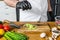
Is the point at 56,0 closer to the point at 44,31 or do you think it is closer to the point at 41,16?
the point at 41,16

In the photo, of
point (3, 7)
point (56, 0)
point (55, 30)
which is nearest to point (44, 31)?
point (55, 30)

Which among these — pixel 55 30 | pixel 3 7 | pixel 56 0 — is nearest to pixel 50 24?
pixel 55 30

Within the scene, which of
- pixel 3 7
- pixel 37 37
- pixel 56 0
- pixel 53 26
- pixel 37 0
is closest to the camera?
pixel 37 37

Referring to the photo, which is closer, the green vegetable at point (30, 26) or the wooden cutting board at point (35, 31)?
the wooden cutting board at point (35, 31)

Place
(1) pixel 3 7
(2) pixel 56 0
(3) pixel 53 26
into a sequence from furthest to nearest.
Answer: (1) pixel 3 7
(2) pixel 56 0
(3) pixel 53 26

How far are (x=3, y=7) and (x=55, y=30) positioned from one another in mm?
2412

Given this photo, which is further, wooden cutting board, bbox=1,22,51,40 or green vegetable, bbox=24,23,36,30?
green vegetable, bbox=24,23,36,30

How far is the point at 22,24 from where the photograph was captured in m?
1.68

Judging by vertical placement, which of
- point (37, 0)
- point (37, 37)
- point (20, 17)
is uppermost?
point (37, 0)

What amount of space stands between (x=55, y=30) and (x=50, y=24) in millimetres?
165

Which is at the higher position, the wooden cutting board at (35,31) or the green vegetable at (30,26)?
the green vegetable at (30,26)

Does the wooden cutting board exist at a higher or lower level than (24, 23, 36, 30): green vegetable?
lower

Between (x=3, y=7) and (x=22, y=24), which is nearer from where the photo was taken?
(x=22, y=24)

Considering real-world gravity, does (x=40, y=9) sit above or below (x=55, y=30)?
above
